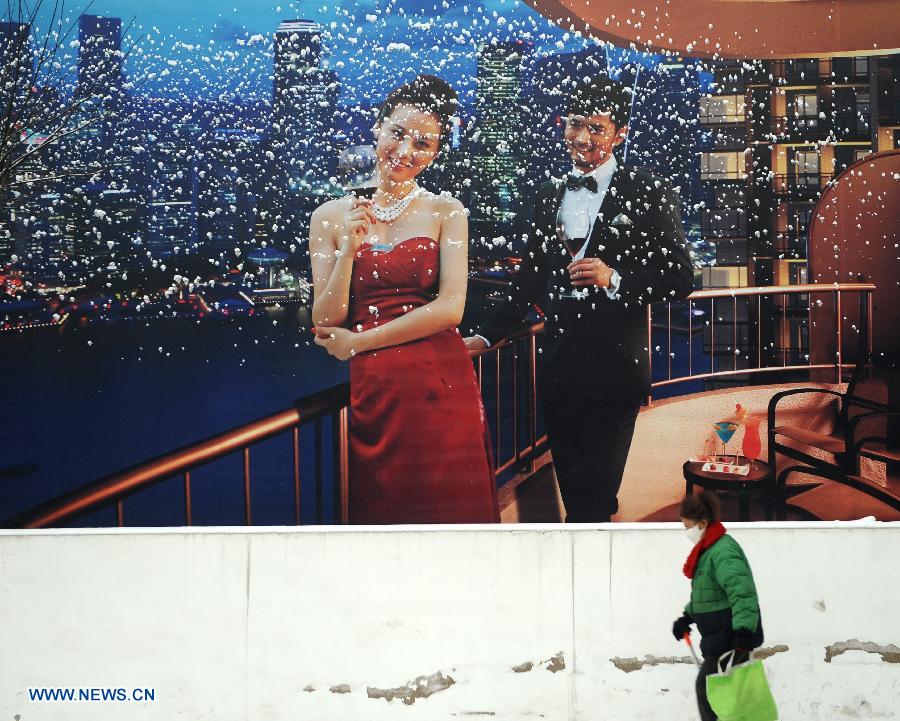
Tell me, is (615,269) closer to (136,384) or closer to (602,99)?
(602,99)

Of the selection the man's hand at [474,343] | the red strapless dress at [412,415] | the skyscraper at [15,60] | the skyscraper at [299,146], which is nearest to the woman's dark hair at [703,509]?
the red strapless dress at [412,415]

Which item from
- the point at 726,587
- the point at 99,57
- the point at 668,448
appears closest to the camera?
the point at 726,587

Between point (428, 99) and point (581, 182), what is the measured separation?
76 cm

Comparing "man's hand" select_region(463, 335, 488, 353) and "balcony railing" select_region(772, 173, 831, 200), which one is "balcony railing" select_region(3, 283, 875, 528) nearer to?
"man's hand" select_region(463, 335, 488, 353)

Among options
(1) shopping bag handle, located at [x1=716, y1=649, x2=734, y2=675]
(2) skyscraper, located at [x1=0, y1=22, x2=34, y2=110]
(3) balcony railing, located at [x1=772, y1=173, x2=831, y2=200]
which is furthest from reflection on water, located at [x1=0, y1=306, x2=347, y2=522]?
(3) balcony railing, located at [x1=772, y1=173, x2=831, y2=200]

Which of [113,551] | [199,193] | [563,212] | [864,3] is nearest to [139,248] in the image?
[199,193]

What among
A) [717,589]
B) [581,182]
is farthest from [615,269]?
[717,589]

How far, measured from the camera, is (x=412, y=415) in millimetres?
3600

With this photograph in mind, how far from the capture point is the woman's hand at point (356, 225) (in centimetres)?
A: 356

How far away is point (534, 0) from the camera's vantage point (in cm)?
353

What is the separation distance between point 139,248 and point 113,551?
1.36 metres

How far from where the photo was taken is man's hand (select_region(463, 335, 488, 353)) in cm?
358

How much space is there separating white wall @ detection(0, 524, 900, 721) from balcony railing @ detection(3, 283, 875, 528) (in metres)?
0.20

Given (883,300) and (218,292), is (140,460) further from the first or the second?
(883,300)
